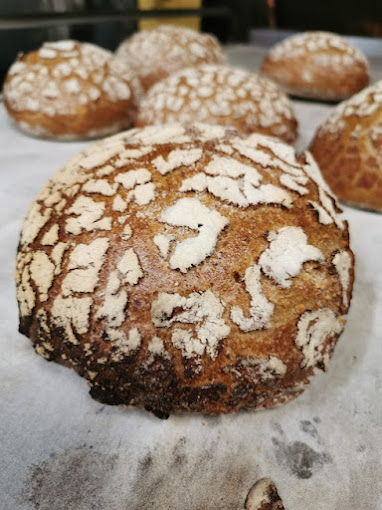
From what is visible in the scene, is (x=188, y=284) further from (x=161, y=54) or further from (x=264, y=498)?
(x=161, y=54)

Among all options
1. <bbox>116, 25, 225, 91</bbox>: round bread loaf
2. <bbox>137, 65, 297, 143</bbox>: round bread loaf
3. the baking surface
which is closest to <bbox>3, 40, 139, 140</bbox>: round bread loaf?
<bbox>137, 65, 297, 143</bbox>: round bread loaf

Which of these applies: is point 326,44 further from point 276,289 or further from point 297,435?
point 297,435

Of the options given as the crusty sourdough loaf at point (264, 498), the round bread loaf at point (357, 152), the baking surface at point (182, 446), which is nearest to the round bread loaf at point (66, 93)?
the round bread loaf at point (357, 152)

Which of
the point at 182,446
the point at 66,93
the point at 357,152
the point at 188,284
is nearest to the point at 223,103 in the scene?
the point at 357,152

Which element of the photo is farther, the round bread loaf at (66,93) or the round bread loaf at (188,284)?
the round bread loaf at (66,93)

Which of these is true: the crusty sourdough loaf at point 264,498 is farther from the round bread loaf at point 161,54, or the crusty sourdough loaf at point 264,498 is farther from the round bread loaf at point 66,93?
the round bread loaf at point 161,54

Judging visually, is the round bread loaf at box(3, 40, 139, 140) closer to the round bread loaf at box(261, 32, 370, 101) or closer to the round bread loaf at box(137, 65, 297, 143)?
the round bread loaf at box(137, 65, 297, 143)
